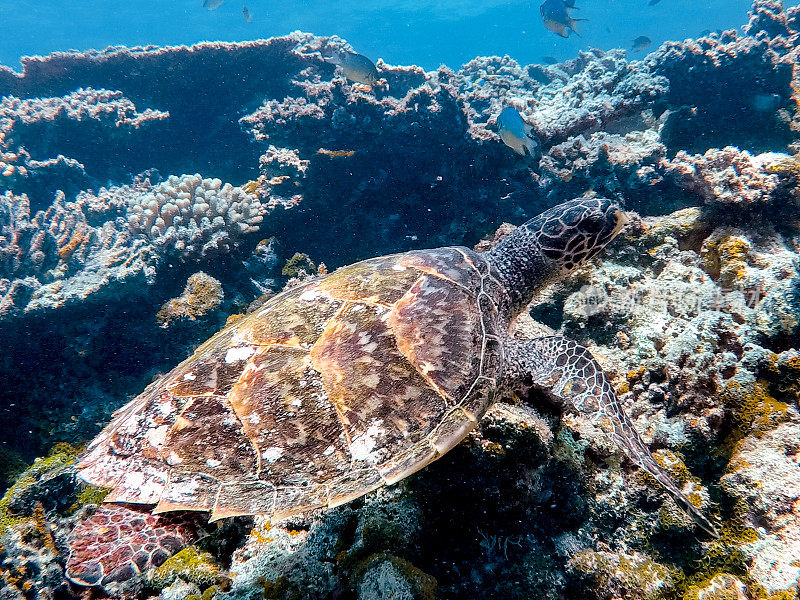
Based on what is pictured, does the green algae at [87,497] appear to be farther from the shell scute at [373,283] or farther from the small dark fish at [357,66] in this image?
the small dark fish at [357,66]

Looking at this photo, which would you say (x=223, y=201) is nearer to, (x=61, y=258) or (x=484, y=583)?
(x=61, y=258)

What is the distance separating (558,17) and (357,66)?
5256mm

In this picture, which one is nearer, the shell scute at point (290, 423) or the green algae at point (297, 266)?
the shell scute at point (290, 423)

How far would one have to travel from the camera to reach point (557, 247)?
9.12 feet

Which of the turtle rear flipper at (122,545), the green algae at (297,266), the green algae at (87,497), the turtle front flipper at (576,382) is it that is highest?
the green algae at (297,266)

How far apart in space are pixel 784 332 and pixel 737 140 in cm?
604

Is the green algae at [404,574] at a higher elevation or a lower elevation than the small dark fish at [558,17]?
lower

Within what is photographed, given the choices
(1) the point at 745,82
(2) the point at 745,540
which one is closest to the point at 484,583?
(2) the point at 745,540

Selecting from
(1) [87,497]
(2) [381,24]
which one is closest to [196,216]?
(1) [87,497]

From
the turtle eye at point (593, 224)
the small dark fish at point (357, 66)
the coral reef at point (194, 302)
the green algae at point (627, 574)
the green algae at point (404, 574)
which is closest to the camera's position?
the green algae at point (404, 574)

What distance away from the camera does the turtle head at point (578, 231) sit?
8.98 feet

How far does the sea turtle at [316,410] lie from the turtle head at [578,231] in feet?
2.65

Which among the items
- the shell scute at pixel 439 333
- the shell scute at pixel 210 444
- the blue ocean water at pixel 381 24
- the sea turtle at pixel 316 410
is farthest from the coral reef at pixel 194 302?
the blue ocean water at pixel 381 24

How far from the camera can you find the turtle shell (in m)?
1.75
